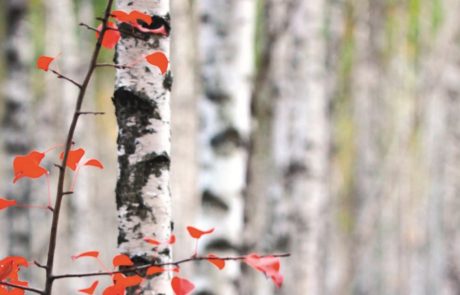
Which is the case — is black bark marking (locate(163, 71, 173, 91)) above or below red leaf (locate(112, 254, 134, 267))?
above

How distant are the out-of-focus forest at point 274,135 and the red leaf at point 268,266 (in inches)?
119

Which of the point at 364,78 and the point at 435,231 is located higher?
the point at 364,78

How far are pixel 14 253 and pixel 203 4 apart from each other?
3646 millimetres

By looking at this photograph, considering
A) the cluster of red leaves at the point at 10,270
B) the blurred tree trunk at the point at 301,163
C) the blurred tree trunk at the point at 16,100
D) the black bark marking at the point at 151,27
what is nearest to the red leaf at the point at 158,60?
the black bark marking at the point at 151,27

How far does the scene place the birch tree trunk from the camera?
6.66 feet

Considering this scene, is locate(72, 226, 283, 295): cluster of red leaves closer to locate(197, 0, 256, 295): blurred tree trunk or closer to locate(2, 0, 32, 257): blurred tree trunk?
locate(197, 0, 256, 295): blurred tree trunk

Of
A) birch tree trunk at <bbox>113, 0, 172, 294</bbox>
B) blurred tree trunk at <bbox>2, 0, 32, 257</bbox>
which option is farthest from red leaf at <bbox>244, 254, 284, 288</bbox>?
blurred tree trunk at <bbox>2, 0, 32, 257</bbox>

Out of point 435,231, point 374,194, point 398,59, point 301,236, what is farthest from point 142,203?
point 435,231

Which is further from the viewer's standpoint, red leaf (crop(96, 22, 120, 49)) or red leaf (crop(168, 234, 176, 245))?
red leaf (crop(168, 234, 176, 245))

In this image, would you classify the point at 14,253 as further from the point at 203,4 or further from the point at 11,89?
the point at 203,4

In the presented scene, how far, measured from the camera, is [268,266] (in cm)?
179

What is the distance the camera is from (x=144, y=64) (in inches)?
81.4

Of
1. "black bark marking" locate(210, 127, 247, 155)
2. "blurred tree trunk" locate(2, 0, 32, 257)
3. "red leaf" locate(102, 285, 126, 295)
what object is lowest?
"red leaf" locate(102, 285, 126, 295)

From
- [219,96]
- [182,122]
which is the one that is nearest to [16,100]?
[219,96]
